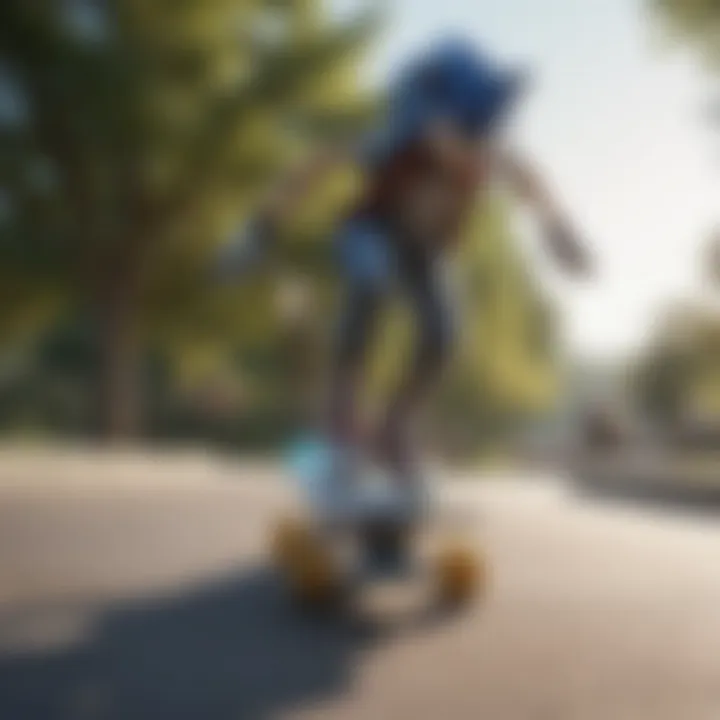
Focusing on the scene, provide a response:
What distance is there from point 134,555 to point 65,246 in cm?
168

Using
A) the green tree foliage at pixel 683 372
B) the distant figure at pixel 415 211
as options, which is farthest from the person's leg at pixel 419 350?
the green tree foliage at pixel 683 372

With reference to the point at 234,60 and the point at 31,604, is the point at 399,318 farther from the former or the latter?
the point at 234,60

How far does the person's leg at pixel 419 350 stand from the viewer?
161 cm

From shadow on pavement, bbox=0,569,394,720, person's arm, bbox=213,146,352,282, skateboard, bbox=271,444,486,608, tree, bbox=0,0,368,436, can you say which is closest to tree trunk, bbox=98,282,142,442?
tree, bbox=0,0,368,436

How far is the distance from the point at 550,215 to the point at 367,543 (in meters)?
0.59

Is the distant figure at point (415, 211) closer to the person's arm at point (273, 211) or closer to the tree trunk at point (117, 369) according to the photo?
the person's arm at point (273, 211)

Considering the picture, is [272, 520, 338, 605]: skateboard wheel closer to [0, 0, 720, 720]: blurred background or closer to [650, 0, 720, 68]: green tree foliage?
[0, 0, 720, 720]: blurred background

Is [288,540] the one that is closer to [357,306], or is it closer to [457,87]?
[357,306]

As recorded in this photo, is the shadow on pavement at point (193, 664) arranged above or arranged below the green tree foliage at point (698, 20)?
below

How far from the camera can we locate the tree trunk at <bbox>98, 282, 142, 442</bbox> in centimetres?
296

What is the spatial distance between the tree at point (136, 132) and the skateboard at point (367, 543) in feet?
3.26

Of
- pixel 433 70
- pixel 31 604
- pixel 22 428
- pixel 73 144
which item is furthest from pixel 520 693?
pixel 22 428

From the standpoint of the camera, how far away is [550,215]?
5.42 feet

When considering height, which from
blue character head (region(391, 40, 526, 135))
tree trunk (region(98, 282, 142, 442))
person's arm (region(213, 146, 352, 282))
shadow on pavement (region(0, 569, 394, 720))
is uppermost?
blue character head (region(391, 40, 526, 135))
